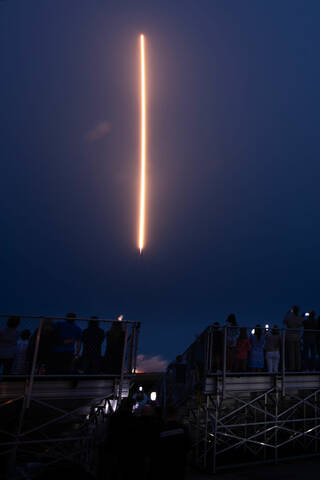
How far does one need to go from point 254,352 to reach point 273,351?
607 millimetres

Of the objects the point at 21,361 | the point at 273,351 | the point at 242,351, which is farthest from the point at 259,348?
the point at 21,361

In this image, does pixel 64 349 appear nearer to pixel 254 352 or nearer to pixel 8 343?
pixel 8 343

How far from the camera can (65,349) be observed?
799 centimetres

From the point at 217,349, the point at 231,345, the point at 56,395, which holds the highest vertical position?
the point at 231,345

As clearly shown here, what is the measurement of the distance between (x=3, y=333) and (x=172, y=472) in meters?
4.93

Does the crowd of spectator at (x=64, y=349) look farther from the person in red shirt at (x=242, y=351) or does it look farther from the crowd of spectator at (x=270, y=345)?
the person in red shirt at (x=242, y=351)

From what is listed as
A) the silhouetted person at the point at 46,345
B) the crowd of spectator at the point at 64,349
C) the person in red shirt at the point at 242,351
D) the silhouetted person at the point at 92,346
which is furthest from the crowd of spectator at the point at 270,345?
the silhouetted person at the point at 46,345

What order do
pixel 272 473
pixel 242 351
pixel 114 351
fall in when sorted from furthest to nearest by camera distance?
pixel 242 351 → pixel 272 473 → pixel 114 351

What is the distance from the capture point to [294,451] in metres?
13.3

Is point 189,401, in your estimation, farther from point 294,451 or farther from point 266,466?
point 294,451

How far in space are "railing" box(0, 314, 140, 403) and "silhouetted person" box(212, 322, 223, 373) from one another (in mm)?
2546

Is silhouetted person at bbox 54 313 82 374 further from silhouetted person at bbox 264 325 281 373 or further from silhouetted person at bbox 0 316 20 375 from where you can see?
silhouetted person at bbox 264 325 281 373

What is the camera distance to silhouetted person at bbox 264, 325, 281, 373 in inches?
412

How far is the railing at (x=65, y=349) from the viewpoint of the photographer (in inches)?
299
